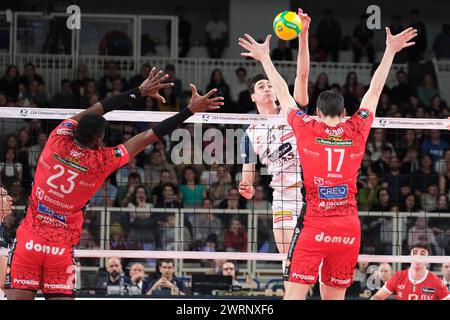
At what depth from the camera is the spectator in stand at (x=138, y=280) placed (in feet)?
49.1

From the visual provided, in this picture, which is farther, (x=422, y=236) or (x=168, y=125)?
(x=422, y=236)

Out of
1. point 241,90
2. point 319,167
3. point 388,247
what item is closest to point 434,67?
point 241,90

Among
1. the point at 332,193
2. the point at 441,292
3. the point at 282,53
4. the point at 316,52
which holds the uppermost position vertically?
the point at 316,52

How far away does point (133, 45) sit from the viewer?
73.7 feet

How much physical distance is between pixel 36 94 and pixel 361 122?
12.7 m

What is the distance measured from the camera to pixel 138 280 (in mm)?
15102

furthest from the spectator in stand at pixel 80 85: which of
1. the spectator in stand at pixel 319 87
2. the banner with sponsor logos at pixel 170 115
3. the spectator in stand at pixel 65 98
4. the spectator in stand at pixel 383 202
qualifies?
the banner with sponsor logos at pixel 170 115

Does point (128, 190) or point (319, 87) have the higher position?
point (319, 87)

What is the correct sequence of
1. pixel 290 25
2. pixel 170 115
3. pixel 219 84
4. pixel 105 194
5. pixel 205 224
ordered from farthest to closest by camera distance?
1. pixel 219 84
2. pixel 205 224
3. pixel 105 194
4. pixel 170 115
5. pixel 290 25

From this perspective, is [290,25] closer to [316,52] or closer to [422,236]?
[422,236]

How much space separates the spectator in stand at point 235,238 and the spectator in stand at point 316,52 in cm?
687

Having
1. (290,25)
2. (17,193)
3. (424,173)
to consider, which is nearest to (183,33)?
(424,173)

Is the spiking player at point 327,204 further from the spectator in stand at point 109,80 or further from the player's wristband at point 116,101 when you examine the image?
the spectator in stand at point 109,80

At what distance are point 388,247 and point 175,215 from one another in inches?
156
